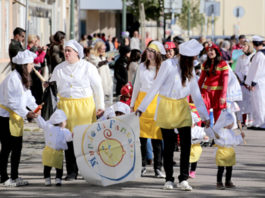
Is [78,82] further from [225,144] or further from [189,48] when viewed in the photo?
[225,144]

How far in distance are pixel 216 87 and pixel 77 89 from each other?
467 centimetres

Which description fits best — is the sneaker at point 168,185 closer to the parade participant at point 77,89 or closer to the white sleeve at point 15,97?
the parade participant at point 77,89

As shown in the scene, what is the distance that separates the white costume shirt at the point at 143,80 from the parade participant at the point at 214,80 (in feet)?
10.7

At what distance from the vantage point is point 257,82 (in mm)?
18906

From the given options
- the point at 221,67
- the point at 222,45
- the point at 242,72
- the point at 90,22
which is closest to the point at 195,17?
the point at 90,22

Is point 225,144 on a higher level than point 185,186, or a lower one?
higher

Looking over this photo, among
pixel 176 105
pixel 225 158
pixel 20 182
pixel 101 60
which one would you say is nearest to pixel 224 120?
pixel 225 158

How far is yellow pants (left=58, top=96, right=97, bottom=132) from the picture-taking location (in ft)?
33.9

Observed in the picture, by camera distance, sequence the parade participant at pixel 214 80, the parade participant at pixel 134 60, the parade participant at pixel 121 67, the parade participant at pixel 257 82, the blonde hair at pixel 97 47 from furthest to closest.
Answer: the parade participant at pixel 121 67 < the blonde hair at pixel 97 47 < the parade participant at pixel 257 82 < the parade participant at pixel 134 60 < the parade participant at pixel 214 80

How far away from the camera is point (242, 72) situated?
19.2 m

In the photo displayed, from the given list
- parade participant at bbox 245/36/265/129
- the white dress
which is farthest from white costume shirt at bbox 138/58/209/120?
the white dress

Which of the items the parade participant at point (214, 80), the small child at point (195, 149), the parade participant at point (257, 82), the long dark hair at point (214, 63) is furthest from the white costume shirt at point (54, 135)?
the parade participant at point (257, 82)

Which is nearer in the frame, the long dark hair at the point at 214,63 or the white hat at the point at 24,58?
the white hat at the point at 24,58

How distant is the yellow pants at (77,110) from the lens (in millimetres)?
10328
